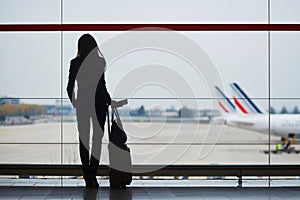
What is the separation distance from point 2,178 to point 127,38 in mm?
1964

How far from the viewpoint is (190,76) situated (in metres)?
7.50

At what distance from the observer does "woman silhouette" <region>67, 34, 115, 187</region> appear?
4.53 meters

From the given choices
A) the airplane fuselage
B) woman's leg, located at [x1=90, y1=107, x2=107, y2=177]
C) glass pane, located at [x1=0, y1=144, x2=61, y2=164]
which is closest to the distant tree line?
glass pane, located at [x1=0, y1=144, x2=61, y2=164]

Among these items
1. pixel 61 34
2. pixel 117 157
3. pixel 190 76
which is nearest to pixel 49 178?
pixel 117 157

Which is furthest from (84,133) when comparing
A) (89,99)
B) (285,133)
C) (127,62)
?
(285,133)

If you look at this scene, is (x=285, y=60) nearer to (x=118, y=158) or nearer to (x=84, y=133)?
(x=118, y=158)

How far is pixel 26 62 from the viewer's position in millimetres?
5727

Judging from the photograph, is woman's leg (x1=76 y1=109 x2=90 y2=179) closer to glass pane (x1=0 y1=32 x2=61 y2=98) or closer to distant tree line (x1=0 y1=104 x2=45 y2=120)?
glass pane (x1=0 y1=32 x2=61 y2=98)
